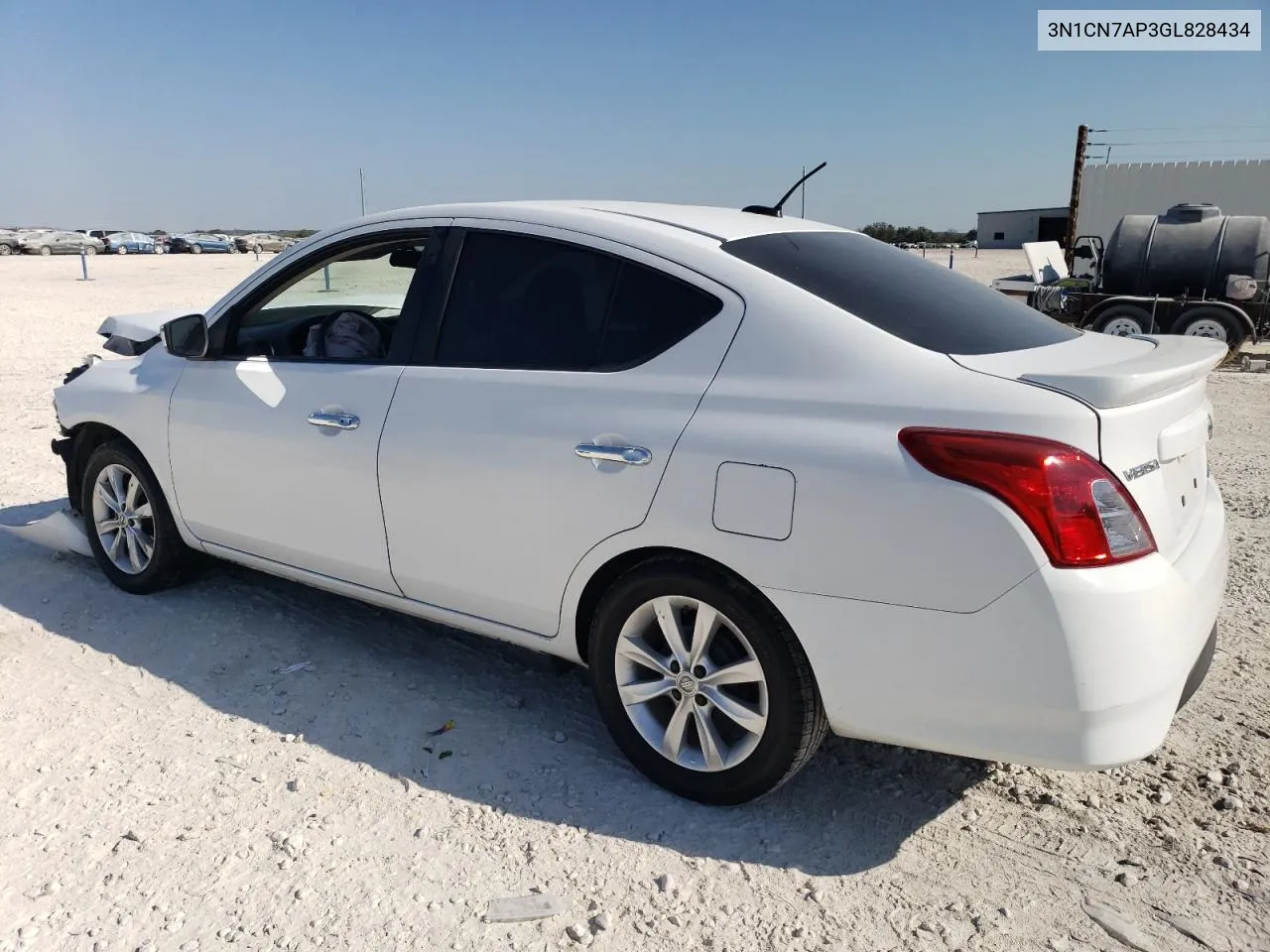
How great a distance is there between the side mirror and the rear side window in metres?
2.32

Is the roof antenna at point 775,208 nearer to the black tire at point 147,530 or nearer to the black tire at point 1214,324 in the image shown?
the black tire at point 147,530

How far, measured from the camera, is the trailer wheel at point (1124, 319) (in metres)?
13.8

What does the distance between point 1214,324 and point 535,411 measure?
12.9m

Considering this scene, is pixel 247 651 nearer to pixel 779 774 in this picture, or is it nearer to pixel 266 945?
pixel 266 945

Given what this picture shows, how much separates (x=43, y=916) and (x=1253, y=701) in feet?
12.7

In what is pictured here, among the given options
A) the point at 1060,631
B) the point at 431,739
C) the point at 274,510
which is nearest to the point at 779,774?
the point at 1060,631

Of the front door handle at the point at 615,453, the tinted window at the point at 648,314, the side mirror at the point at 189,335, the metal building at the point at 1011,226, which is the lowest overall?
the metal building at the point at 1011,226

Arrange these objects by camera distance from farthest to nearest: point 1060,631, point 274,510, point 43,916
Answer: point 274,510 → point 43,916 → point 1060,631

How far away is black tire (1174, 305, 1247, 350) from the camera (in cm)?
1321

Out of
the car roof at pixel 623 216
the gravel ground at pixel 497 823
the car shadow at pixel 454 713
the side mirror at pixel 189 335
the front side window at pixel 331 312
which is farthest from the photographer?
the side mirror at pixel 189 335

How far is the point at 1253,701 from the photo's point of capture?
3.63 m

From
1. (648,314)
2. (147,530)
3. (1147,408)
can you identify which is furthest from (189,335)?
(1147,408)

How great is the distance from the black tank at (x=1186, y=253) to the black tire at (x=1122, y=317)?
0.50 metres

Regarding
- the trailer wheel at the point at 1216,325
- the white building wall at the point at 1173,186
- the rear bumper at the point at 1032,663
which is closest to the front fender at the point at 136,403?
the rear bumper at the point at 1032,663
